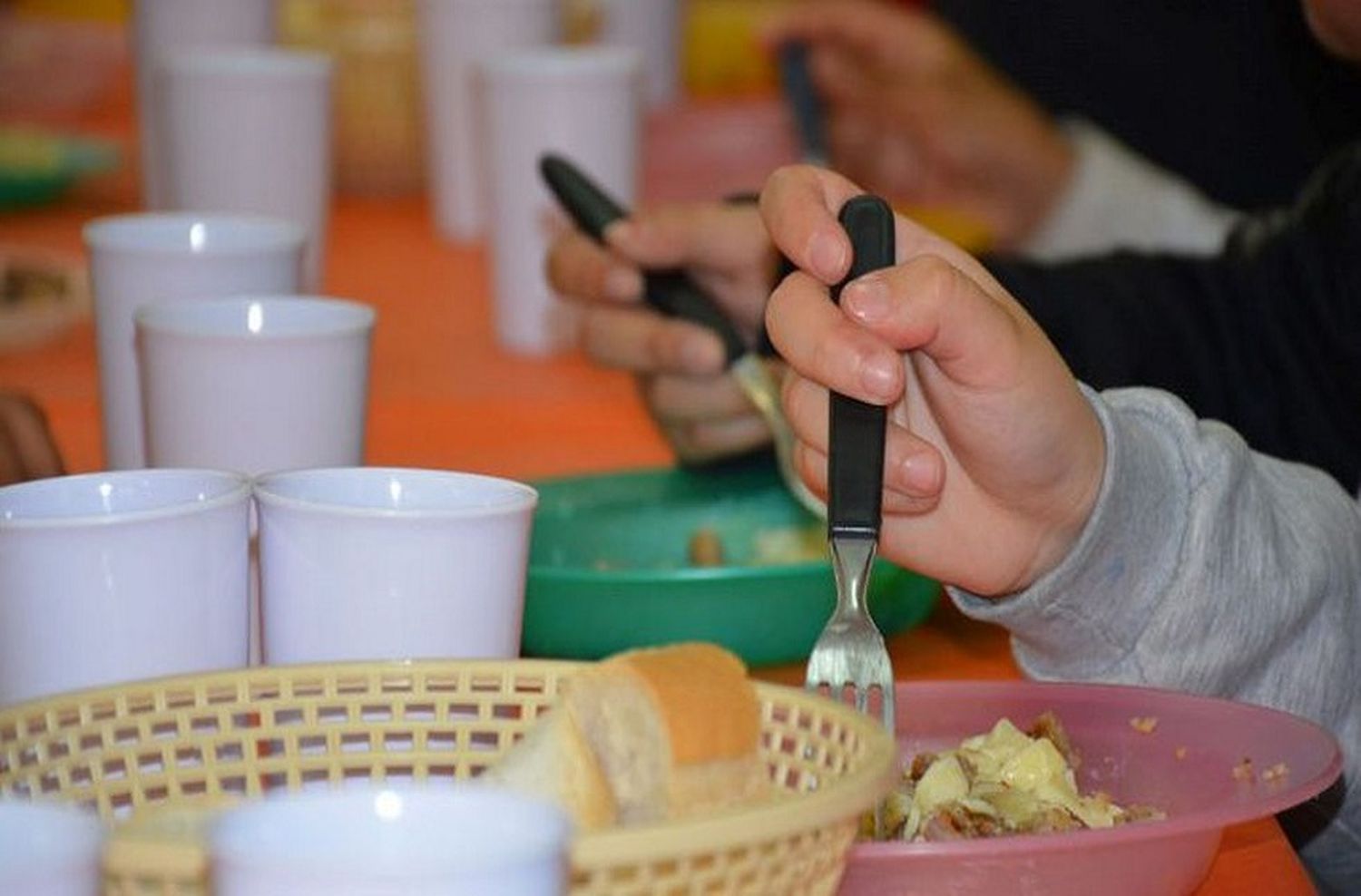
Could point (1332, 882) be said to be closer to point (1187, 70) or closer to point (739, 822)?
point (739, 822)

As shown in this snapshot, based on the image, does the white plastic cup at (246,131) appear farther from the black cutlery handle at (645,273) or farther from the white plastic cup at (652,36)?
the white plastic cup at (652,36)

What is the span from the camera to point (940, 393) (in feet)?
2.94

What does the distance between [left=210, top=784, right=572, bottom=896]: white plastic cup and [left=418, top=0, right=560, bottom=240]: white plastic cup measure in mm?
1578

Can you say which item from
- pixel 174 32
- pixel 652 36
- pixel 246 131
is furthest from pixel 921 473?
pixel 652 36

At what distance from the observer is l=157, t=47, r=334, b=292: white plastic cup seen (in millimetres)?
1590

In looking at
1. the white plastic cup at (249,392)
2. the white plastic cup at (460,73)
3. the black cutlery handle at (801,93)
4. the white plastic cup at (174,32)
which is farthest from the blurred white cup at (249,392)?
the black cutlery handle at (801,93)

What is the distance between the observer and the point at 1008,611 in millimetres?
950

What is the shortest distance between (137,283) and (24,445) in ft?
0.33

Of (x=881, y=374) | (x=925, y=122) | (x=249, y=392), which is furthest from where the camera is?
(x=925, y=122)

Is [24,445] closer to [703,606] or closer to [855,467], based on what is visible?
Result: [703,606]

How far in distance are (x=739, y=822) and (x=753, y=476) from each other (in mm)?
808

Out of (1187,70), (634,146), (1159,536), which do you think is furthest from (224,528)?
(1187,70)

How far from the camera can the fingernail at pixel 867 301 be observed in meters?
0.83

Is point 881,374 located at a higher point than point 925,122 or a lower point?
higher
